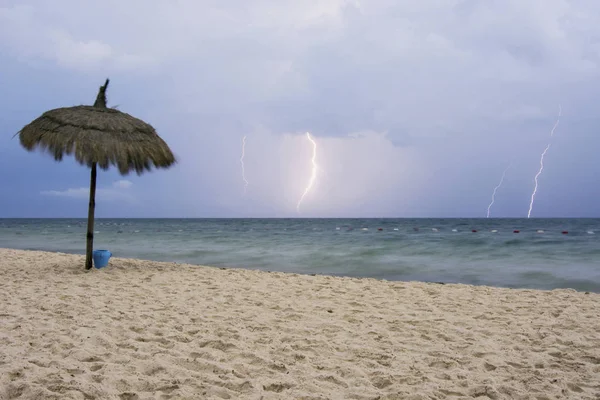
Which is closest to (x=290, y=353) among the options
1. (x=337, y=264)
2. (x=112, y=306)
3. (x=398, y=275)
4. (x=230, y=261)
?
(x=112, y=306)

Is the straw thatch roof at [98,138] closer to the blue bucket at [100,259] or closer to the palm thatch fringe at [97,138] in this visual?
the palm thatch fringe at [97,138]

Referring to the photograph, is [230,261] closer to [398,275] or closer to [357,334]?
[398,275]

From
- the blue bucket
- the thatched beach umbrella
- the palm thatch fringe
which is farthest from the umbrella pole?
the palm thatch fringe

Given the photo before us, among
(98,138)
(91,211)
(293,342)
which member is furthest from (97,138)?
(293,342)

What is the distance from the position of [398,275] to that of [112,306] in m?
7.12

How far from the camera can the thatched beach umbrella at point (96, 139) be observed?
7.61m

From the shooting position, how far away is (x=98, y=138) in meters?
7.72

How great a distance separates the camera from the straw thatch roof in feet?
25.0

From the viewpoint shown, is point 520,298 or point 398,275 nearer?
point 520,298

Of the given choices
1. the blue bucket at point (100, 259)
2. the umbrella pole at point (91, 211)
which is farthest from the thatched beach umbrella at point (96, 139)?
the blue bucket at point (100, 259)

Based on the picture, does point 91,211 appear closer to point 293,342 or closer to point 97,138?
point 97,138

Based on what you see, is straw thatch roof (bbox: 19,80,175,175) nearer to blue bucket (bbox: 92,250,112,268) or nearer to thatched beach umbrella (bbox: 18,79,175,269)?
thatched beach umbrella (bbox: 18,79,175,269)

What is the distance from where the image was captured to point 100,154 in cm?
765

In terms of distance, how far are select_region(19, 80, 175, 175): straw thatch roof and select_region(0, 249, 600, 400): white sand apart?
2368 mm
